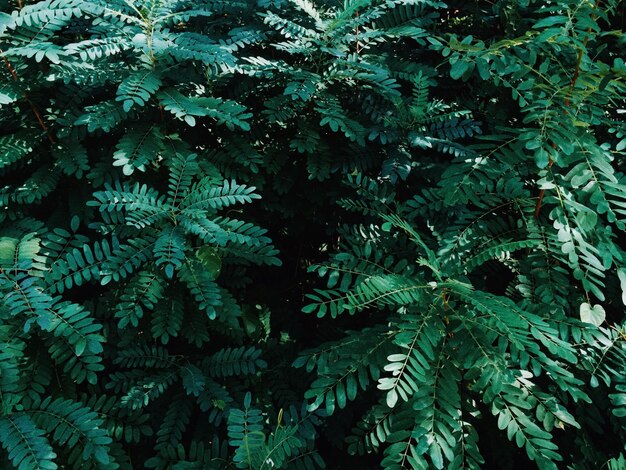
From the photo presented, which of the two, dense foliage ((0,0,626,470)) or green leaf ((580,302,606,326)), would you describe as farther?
green leaf ((580,302,606,326))

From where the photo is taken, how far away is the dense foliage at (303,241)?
153 centimetres

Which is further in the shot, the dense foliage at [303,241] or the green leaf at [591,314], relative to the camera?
the green leaf at [591,314]

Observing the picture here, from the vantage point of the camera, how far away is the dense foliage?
153 cm

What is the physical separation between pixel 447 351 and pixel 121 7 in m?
1.71

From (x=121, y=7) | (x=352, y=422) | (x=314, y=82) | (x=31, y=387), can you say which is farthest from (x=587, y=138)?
(x=31, y=387)

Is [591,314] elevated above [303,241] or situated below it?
above

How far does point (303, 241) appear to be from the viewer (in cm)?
260

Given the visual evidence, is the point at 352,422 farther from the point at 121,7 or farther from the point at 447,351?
the point at 121,7

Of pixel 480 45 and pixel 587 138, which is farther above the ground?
pixel 480 45

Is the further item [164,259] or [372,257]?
[372,257]

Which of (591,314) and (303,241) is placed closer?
(591,314)

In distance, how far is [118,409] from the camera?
6.20 ft

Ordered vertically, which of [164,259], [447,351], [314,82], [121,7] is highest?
[121,7]

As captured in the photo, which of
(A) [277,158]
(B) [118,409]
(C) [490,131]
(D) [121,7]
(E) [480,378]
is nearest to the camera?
(E) [480,378]
